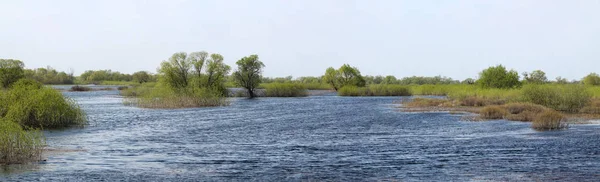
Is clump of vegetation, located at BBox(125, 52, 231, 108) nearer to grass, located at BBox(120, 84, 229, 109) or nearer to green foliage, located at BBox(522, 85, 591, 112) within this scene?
grass, located at BBox(120, 84, 229, 109)

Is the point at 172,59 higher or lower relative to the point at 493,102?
higher

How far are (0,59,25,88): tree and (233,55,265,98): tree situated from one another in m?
42.5

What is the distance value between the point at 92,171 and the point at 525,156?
813 inches

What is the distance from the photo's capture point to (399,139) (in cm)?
3847

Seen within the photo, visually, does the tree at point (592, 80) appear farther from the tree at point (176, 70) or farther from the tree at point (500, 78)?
the tree at point (176, 70)

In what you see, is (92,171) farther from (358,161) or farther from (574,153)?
(574,153)

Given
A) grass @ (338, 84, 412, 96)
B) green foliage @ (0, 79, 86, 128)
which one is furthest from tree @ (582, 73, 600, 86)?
green foliage @ (0, 79, 86, 128)

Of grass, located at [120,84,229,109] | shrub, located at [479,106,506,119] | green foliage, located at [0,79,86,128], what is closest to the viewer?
green foliage, located at [0,79,86,128]

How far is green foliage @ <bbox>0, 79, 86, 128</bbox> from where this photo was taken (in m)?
43.0

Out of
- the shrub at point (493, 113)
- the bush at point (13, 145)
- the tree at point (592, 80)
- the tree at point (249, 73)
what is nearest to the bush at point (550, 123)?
the shrub at point (493, 113)

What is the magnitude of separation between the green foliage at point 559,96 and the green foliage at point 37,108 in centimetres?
5005

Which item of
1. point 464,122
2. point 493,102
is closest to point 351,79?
point 493,102

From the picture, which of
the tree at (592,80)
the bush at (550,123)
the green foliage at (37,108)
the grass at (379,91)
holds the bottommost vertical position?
the bush at (550,123)

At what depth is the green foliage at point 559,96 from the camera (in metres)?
63.4
